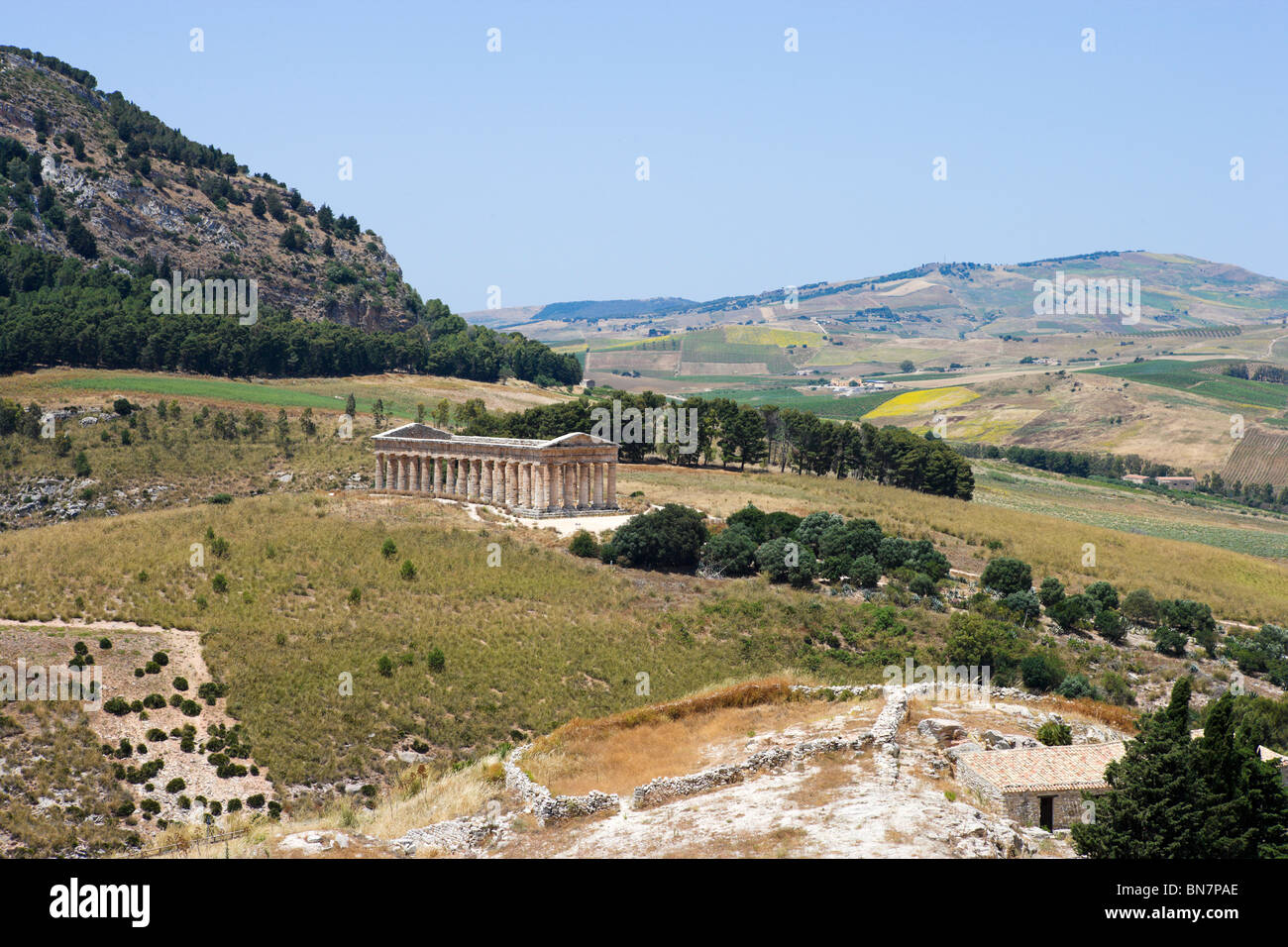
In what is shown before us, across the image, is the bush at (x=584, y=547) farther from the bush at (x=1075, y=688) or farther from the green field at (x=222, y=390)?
the green field at (x=222, y=390)

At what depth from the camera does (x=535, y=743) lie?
36406mm

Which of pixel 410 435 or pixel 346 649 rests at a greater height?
pixel 410 435

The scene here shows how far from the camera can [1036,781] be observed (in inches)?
1131

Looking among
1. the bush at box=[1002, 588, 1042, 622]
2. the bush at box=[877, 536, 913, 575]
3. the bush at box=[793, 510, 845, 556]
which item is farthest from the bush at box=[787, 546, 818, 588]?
the bush at box=[1002, 588, 1042, 622]

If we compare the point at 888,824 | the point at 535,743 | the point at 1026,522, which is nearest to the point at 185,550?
the point at 535,743

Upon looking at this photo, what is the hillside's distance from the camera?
171 m

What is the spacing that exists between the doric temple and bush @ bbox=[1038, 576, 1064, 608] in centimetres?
2988

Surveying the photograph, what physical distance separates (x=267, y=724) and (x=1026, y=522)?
6968cm

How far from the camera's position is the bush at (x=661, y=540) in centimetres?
7200

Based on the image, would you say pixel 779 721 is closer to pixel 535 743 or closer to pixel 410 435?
pixel 535 743

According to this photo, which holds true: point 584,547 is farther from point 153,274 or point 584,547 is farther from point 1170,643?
point 153,274

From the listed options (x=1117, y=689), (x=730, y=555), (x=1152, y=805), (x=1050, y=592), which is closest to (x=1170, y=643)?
(x=1050, y=592)

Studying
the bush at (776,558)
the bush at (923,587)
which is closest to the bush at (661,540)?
the bush at (776,558)
